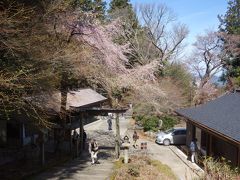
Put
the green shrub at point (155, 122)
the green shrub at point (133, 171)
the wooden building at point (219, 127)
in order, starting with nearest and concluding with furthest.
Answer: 1. the green shrub at point (133, 171)
2. the wooden building at point (219, 127)
3. the green shrub at point (155, 122)

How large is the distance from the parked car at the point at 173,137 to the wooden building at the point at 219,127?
11.1ft

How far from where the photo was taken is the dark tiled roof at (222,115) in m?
17.7

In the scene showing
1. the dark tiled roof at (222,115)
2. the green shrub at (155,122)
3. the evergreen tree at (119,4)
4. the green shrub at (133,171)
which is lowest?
the green shrub at (155,122)

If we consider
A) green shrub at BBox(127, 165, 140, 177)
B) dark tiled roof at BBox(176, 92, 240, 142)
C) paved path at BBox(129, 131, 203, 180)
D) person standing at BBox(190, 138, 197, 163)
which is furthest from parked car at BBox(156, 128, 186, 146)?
green shrub at BBox(127, 165, 140, 177)

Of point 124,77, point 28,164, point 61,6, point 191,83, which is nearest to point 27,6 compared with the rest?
point 61,6

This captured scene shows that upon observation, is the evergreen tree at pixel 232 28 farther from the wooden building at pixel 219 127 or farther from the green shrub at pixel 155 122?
the wooden building at pixel 219 127

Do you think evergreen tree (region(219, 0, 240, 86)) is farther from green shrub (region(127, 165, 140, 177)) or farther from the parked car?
green shrub (region(127, 165, 140, 177))

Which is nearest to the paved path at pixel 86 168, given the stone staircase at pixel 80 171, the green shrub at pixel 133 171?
the stone staircase at pixel 80 171

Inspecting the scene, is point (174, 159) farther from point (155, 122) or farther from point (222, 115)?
point (155, 122)

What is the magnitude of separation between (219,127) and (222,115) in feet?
8.11

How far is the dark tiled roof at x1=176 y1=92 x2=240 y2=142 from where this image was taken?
1774 cm

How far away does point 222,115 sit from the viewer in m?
21.2

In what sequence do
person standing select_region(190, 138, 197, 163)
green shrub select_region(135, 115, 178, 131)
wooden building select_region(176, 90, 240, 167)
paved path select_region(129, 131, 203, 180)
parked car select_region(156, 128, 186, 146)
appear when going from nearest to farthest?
wooden building select_region(176, 90, 240, 167)
paved path select_region(129, 131, 203, 180)
person standing select_region(190, 138, 197, 163)
parked car select_region(156, 128, 186, 146)
green shrub select_region(135, 115, 178, 131)

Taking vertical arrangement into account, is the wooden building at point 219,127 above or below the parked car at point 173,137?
above
